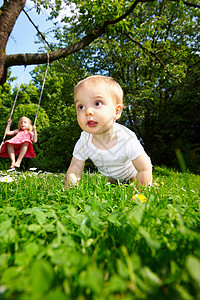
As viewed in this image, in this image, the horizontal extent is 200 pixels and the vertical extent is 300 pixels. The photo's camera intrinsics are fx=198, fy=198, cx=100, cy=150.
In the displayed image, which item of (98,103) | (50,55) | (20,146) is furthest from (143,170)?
(20,146)

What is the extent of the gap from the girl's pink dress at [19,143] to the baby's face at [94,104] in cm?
399

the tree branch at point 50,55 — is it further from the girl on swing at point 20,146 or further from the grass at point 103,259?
the grass at point 103,259

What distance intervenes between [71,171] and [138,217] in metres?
1.66

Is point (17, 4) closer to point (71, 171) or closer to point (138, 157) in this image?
point (71, 171)

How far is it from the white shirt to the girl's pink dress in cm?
357

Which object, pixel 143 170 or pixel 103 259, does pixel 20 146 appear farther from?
pixel 103 259

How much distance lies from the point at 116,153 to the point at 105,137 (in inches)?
9.3

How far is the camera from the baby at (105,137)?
195cm

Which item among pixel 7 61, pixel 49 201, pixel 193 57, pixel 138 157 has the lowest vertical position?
pixel 49 201

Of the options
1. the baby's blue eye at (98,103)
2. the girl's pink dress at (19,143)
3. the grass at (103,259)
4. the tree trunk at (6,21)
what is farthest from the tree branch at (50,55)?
the grass at (103,259)

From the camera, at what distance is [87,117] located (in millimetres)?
1951

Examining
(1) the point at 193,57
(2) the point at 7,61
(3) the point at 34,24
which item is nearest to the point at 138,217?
(2) the point at 7,61

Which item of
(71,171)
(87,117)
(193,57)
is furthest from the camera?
(193,57)

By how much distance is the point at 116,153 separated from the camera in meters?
2.27
